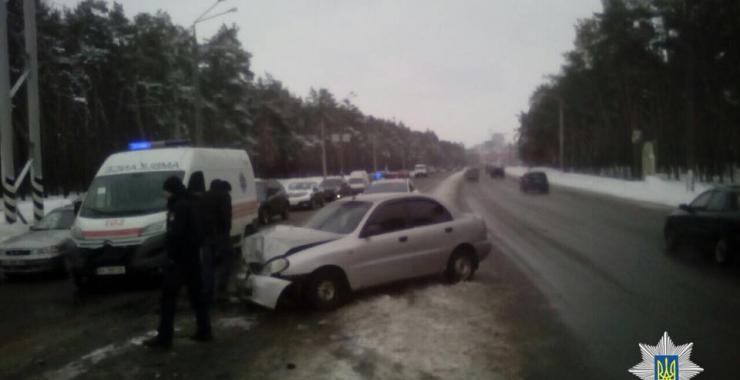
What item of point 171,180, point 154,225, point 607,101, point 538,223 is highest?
point 607,101

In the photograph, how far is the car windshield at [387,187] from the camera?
68.7 feet

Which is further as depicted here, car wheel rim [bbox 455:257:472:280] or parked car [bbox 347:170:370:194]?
parked car [bbox 347:170:370:194]

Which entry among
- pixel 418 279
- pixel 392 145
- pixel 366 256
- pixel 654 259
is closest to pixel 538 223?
pixel 654 259

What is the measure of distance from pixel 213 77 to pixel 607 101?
36.8m

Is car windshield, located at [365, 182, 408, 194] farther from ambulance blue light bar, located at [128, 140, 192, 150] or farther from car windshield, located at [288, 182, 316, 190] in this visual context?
car windshield, located at [288, 182, 316, 190]

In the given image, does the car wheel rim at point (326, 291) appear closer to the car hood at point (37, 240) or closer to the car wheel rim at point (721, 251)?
the car hood at point (37, 240)

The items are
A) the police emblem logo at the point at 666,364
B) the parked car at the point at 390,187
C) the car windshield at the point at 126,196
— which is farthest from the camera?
the parked car at the point at 390,187

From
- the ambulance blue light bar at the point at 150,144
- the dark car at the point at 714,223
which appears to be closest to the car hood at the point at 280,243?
the ambulance blue light bar at the point at 150,144

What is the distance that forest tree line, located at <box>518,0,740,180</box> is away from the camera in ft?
124

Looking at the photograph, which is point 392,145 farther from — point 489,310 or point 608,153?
point 489,310

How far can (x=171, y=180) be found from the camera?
23.4ft

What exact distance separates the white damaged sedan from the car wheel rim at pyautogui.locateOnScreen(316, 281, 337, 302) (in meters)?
0.01

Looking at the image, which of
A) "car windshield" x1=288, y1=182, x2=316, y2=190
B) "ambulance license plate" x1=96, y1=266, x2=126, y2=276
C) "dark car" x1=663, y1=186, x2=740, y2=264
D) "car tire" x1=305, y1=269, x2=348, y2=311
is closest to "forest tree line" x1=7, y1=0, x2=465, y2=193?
"car windshield" x1=288, y1=182, x2=316, y2=190

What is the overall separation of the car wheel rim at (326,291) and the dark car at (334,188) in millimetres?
26616
